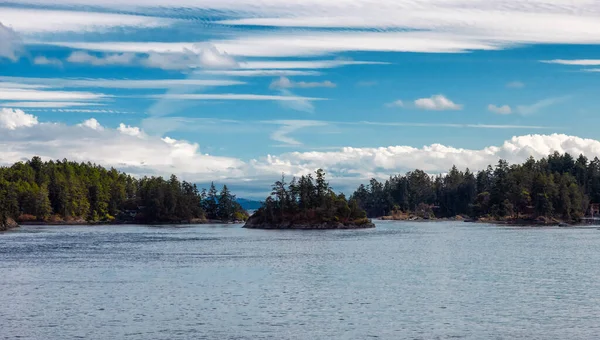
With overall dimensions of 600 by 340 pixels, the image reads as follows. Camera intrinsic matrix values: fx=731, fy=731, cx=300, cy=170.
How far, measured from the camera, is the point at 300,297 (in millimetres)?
60719

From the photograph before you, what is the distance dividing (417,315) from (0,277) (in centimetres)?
4686

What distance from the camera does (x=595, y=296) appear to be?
60656 mm

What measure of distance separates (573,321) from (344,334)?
1586cm

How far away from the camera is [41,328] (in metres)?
46.0

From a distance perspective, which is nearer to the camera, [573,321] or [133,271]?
[573,321]

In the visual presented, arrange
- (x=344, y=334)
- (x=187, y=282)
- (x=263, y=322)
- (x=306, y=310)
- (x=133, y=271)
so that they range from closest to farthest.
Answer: (x=344, y=334) → (x=263, y=322) → (x=306, y=310) → (x=187, y=282) → (x=133, y=271)

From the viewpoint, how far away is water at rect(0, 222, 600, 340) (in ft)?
150

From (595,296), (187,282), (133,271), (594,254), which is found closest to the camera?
(595,296)

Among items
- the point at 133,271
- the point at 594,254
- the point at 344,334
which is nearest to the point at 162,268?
the point at 133,271

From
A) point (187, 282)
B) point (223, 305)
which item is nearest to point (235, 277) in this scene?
point (187, 282)

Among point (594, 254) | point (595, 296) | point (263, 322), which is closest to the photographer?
point (263, 322)

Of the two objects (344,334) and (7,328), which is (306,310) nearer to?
(344,334)

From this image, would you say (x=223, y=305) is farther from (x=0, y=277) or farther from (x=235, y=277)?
(x=0, y=277)

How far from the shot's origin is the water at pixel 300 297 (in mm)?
45688
